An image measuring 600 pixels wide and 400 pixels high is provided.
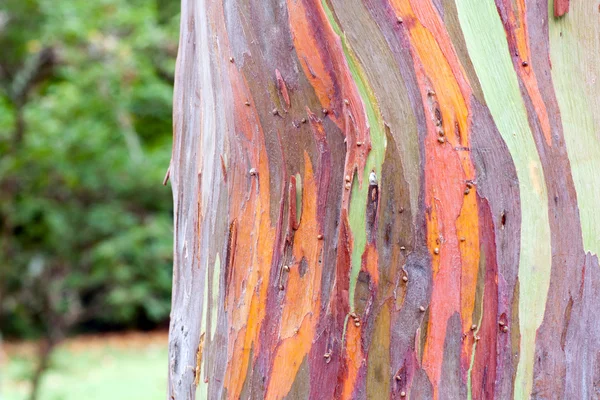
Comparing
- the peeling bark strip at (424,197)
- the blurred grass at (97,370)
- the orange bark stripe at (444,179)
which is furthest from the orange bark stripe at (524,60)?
the blurred grass at (97,370)

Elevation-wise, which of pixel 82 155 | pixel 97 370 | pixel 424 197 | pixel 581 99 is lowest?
pixel 97 370

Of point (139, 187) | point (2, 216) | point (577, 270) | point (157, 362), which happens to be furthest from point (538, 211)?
point (157, 362)

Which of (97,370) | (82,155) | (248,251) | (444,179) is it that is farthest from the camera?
(97,370)

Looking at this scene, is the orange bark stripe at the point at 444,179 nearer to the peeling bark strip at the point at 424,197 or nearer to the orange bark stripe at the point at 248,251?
the peeling bark strip at the point at 424,197

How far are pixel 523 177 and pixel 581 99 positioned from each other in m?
0.20

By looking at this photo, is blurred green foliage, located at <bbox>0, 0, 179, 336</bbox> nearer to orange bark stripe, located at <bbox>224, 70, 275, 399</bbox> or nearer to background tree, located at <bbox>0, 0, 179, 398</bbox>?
background tree, located at <bbox>0, 0, 179, 398</bbox>

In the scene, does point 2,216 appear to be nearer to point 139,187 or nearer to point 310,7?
point 139,187

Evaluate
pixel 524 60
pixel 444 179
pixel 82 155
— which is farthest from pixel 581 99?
pixel 82 155

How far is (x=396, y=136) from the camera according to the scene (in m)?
1.20

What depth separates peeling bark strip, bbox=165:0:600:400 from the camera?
120 centimetres

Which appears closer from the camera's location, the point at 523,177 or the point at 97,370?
the point at 523,177

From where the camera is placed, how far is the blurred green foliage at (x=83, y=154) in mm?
4773

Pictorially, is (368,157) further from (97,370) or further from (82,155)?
(97,370)

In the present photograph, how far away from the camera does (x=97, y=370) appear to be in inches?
303
